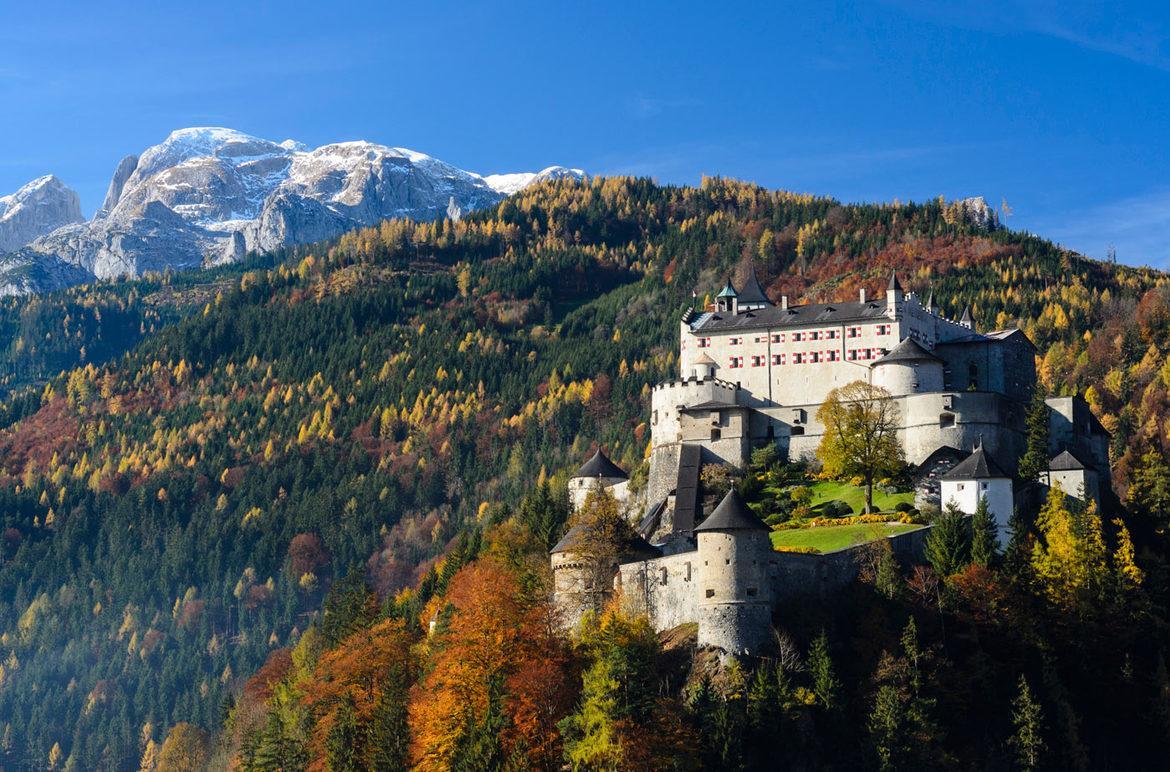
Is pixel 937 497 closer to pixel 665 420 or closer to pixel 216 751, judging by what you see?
pixel 665 420

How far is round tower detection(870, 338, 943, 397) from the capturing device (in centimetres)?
9969

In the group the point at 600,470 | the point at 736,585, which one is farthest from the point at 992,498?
the point at 600,470

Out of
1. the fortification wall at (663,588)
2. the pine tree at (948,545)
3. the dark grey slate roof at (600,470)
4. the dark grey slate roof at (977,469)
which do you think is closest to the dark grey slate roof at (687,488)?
the dark grey slate roof at (600,470)

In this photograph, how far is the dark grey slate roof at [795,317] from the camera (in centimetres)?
10500

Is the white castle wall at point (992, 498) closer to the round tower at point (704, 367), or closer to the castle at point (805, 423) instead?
the castle at point (805, 423)

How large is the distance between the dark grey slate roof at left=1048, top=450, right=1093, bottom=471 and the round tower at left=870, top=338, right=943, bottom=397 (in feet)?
29.2

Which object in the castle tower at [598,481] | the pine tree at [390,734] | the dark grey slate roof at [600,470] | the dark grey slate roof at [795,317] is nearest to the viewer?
the pine tree at [390,734]

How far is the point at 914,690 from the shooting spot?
258 ft

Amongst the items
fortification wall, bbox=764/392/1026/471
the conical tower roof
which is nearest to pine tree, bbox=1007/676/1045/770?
the conical tower roof

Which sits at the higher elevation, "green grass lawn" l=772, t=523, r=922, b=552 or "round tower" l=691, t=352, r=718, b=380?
"round tower" l=691, t=352, r=718, b=380

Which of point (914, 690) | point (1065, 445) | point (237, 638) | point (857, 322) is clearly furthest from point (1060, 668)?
point (237, 638)

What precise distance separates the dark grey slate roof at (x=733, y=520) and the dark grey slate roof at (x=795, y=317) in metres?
28.4

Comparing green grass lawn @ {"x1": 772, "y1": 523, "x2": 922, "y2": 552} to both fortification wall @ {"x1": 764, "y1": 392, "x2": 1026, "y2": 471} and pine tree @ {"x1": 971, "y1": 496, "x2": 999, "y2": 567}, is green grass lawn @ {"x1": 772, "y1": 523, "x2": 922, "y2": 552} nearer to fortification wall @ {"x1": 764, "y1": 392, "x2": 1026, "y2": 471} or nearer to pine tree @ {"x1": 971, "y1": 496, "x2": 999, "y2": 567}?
pine tree @ {"x1": 971, "y1": 496, "x2": 999, "y2": 567}

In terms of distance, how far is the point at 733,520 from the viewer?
78.8 metres
